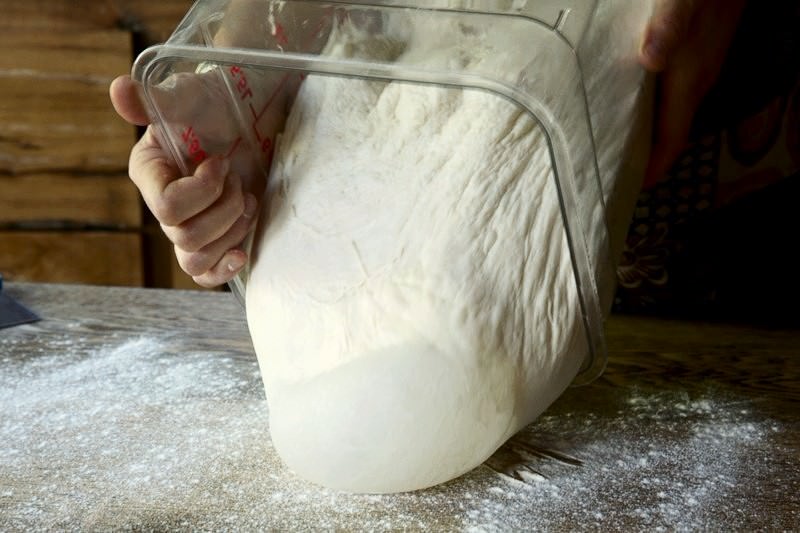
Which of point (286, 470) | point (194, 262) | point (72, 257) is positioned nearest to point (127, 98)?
point (194, 262)

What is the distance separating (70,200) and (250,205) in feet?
4.39

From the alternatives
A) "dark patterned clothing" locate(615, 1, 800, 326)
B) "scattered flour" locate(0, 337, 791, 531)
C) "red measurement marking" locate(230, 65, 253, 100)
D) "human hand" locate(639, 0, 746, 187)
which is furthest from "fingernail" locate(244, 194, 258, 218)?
"dark patterned clothing" locate(615, 1, 800, 326)

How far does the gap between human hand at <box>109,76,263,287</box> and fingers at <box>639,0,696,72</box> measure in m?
0.39

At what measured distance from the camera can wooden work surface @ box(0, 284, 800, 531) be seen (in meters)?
0.67

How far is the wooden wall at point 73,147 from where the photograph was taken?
1.78 metres

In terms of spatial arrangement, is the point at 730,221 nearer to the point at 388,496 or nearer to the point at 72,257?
the point at 388,496

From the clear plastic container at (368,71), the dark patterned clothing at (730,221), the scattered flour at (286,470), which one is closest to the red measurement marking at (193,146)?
the clear plastic container at (368,71)

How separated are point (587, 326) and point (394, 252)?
0.20m

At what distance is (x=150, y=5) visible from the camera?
1.76 metres

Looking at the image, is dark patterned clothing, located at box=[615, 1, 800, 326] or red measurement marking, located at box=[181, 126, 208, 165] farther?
dark patterned clothing, located at box=[615, 1, 800, 326]

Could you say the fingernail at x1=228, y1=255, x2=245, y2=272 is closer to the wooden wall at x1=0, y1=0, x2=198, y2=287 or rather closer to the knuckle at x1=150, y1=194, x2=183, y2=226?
the knuckle at x1=150, y1=194, x2=183, y2=226

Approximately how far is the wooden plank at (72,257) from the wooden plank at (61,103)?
16 cm

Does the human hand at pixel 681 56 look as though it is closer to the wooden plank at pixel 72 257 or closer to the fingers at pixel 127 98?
the fingers at pixel 127 98

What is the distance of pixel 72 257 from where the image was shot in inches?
75.9
